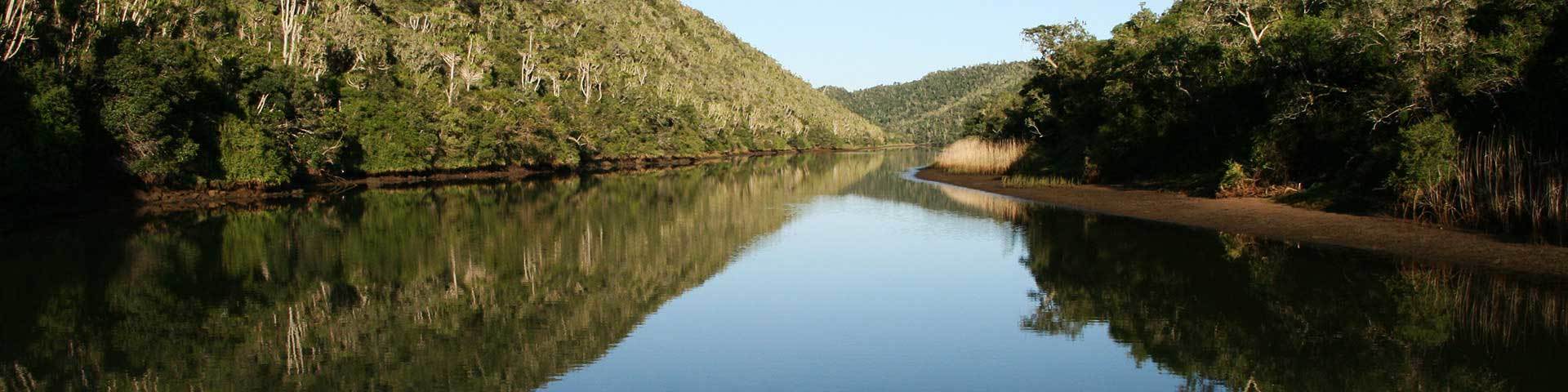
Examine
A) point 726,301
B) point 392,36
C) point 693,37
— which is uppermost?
point 693,37

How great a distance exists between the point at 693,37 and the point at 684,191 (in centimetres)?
13021

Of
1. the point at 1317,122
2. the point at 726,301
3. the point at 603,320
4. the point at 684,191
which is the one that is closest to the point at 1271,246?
the point at 1317,122

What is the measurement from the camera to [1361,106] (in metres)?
21.7

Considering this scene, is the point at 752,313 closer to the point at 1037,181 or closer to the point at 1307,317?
the point at 1307,317

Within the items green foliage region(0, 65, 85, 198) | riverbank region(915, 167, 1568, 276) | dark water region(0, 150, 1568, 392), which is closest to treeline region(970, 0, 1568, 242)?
riverbank region(915, 167, 1568, 276)

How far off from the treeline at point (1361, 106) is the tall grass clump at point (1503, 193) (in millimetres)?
36

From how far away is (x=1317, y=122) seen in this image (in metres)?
24.0

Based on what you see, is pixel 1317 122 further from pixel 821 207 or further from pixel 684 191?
pixel 684 191

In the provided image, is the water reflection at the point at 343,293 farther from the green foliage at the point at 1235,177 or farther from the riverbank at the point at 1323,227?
the green foliage at the point at 1235,177

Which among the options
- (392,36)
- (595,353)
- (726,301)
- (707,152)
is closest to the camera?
(595,353)

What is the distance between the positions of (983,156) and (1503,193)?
113 feet

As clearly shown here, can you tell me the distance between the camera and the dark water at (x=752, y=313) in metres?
9.49

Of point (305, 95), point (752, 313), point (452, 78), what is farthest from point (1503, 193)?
point (452, 78)

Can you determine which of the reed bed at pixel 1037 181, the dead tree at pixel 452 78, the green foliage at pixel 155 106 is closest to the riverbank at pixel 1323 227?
the reed bed at pixel 1037 181
